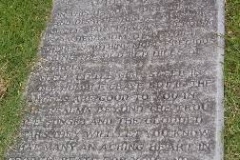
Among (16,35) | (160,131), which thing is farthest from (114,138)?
(16,35)

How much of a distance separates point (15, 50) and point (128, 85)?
1047 millimetres

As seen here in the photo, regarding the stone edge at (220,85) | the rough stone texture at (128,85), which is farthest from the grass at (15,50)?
the stone edge at (220,85)

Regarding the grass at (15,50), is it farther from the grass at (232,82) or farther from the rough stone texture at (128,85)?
the grass at (232,82)

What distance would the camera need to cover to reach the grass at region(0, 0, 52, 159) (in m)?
3.50

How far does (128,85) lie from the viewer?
3.47 metres

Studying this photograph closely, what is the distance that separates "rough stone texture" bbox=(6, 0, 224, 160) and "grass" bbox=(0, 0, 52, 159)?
9 centimetres

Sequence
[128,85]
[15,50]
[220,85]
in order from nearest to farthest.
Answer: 1. [220,85]
2. [128,85]
3. [15,50]

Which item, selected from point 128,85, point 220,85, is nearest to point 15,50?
point 128,85

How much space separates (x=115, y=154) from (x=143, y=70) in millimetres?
694

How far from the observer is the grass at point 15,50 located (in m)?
3.50

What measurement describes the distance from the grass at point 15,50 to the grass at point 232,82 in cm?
139

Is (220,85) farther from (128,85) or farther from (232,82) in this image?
(128,85)

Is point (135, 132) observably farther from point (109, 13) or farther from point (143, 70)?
point (109, 13)

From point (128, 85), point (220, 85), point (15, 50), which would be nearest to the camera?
point (220, 85)
